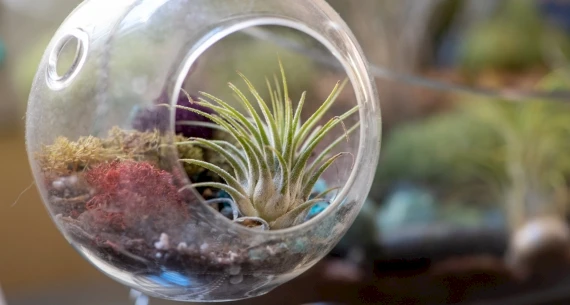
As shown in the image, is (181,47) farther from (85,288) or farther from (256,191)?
(85,288)

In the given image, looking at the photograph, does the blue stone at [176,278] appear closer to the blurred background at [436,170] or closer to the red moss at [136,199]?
the red moss at [136,199]

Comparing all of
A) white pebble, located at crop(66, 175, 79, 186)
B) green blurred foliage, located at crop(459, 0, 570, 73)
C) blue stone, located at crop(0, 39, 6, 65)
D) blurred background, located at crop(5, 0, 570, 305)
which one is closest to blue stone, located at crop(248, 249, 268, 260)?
white pebble, located at crop(66, 175, 79, 186)

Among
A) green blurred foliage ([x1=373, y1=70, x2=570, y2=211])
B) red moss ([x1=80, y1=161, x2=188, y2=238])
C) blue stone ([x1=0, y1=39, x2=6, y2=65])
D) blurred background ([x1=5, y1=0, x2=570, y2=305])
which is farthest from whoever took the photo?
blue stone ([x1=0, y1=39, x2=6, y2=65])

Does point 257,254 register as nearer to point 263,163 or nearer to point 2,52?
point 263,163

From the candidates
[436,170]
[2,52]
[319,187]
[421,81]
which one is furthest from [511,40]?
[319,187]

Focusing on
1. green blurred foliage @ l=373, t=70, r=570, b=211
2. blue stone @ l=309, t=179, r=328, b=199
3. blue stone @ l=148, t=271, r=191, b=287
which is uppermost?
green blurred foliage @ l=373, t=70, r=570, b=211

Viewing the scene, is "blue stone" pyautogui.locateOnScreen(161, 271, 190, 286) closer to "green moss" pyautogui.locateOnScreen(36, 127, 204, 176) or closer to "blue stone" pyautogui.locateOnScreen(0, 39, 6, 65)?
"green moss" pyautogui.locateOnScreen(36, 127, 204, 176)

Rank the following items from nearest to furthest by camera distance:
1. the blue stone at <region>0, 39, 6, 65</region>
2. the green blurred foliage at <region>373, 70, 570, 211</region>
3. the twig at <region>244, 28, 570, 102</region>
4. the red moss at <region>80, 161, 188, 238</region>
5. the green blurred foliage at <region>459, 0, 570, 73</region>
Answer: the red moss at <region>80, 161, 188, 238</region>, the twig at <region>244, 28, 570, 102</region>, the green blurred foliage at <region>373, 70, 570, 211</region>, the blue stone at <region>0, 39, 6, 65</region>, the green blurred foliage at <region>459, 0, 570, 73</region>

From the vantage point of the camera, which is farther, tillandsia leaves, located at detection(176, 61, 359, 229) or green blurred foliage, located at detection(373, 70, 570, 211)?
green blurred foliage, located at detection(373, 70, 570, 211)
